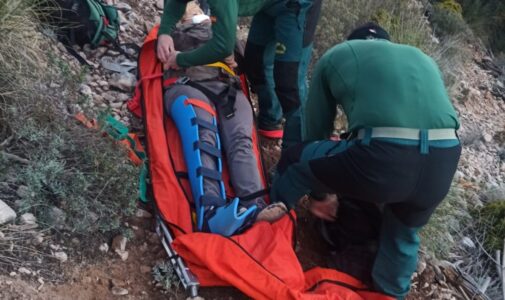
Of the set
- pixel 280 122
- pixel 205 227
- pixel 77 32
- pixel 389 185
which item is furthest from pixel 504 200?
pixel 77 32

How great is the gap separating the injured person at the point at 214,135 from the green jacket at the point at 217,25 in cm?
23

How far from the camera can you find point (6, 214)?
8.68 feet

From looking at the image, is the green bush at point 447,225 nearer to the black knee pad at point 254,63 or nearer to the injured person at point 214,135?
the injured person at point 214,135

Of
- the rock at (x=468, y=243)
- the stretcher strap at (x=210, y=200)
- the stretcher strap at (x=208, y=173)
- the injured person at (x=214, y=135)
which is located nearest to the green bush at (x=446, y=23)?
the rock at (x=468, y=243)

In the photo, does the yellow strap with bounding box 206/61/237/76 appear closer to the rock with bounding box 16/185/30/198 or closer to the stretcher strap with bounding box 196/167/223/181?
the stretcher strap with bounding box 196/167/223/181

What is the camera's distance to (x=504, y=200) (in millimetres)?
4605

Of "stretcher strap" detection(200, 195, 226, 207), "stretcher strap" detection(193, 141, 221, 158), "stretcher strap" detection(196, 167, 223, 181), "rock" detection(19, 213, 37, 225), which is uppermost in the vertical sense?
"stretcher strap" detection(193, 141, 221, 158)

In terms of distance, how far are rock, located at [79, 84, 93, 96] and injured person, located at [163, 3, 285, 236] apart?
1.79 ft

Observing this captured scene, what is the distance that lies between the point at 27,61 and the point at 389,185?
217 centimetres

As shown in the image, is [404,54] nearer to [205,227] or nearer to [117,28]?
[205,227]

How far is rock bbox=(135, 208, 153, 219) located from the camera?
3.24 m

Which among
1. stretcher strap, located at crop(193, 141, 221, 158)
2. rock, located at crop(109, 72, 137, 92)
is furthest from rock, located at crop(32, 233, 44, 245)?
rock, located at crop(109, 72, 137, 92)

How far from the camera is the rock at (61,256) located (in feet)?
9.01

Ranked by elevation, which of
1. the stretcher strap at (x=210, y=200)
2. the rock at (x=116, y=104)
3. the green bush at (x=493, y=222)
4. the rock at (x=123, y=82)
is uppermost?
the rock at (x=123, y=82)
